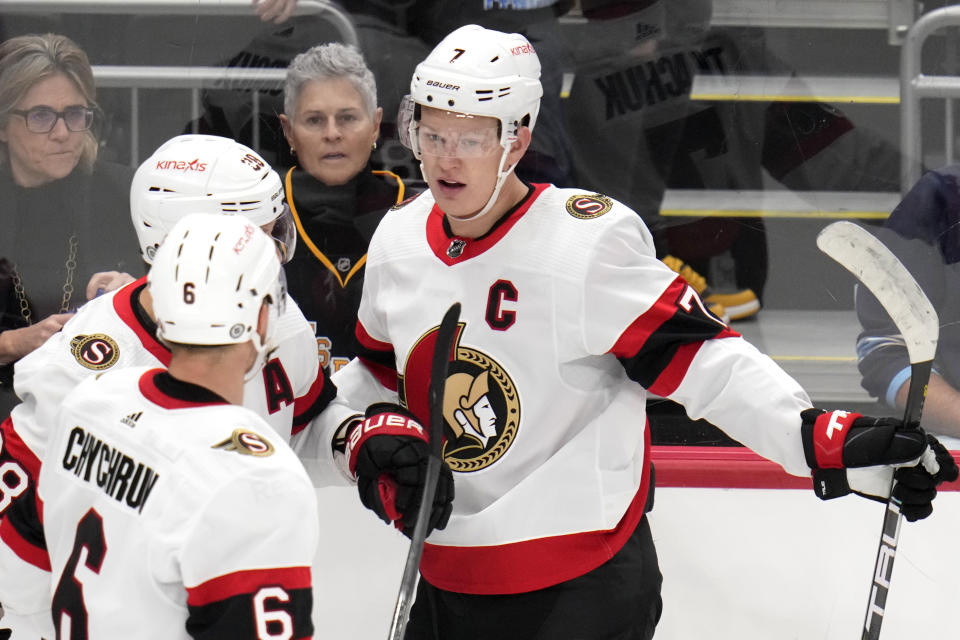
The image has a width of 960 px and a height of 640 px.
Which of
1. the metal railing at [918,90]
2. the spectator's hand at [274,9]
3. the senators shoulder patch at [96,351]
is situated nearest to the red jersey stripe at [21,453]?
the senators shoulder patch at [96,351]

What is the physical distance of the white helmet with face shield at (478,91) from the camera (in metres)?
1.94

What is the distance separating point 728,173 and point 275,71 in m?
0.98

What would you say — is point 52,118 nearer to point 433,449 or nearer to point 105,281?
point 105,281

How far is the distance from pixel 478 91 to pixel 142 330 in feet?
2.00

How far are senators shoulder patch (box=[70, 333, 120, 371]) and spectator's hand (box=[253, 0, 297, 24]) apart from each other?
1.11 m

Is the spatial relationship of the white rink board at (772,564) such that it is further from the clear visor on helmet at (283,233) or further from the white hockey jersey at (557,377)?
the clear visor on helmet at (283,233)

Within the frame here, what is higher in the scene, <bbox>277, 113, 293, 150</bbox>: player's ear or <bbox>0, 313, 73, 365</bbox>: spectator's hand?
<bbox>277, 113, 293, 150</bbox>: player's ear

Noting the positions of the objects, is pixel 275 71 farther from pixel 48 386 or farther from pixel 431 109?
pixel 48 386

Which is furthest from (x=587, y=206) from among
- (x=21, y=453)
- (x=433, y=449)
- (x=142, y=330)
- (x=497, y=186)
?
(x=21, y=453)

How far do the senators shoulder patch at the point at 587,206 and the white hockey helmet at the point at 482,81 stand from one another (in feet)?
0.45

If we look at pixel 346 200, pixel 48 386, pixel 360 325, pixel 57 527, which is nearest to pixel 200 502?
pixel 57 527

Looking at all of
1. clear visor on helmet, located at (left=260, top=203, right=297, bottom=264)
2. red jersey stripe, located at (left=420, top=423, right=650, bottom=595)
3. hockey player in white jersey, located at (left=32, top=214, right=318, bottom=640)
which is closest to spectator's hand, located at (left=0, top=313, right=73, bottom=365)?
clear visor on helmet, located at (left=260, top=203, right=297, bottom=264)

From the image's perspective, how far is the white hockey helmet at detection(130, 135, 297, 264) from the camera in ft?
5.99

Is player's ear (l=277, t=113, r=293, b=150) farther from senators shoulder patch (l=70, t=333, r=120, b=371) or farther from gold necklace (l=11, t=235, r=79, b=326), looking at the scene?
senators shoulder patch (l=70, t=333, r=120, b=371)
